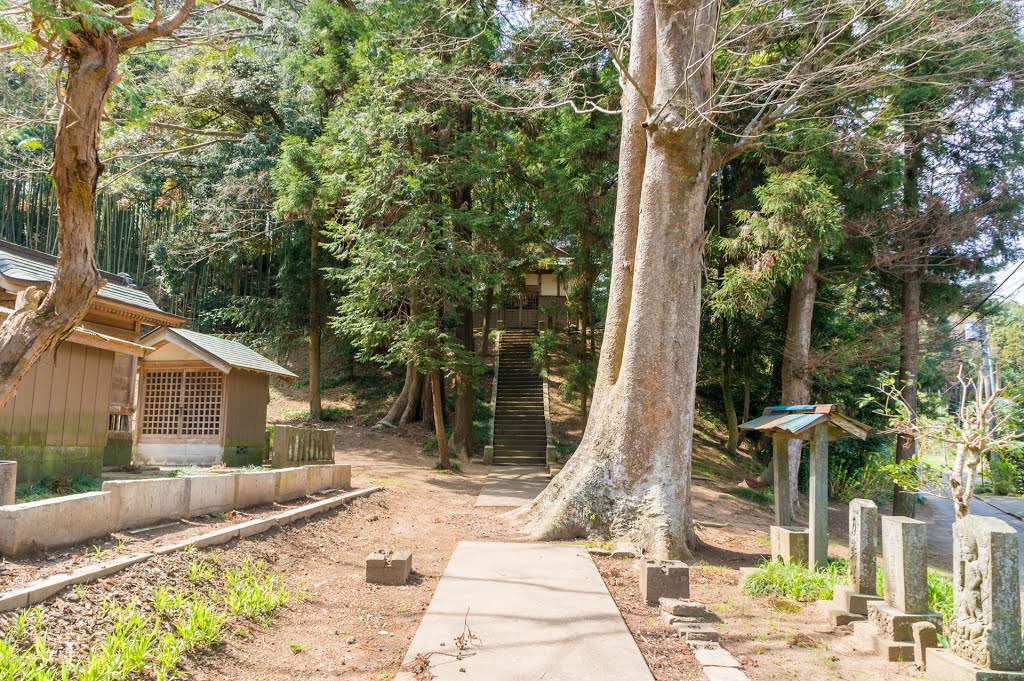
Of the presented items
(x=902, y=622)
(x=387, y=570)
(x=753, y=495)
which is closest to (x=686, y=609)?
(x=902, y=622)

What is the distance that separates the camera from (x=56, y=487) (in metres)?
8.98

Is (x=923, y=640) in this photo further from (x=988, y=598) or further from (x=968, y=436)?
(x=968, y=436)

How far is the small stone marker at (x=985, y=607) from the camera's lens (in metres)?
3.90

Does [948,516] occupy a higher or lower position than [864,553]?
lower

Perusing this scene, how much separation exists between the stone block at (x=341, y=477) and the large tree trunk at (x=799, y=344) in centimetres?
949

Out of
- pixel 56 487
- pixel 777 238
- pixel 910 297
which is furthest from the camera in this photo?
pixel 910 297

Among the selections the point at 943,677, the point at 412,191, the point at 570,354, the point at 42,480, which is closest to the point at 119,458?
the point at 42,480

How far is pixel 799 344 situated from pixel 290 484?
11254 mm

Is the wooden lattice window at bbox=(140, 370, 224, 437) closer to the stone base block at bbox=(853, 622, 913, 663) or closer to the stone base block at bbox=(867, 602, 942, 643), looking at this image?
the stone base block at bbox=(853, 622, 913, 663)

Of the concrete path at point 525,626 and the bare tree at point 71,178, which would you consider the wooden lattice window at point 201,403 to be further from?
the bare tree at point 71,178

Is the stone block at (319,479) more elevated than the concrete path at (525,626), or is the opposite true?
the stone block at (319,479)

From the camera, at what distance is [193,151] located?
2286cm

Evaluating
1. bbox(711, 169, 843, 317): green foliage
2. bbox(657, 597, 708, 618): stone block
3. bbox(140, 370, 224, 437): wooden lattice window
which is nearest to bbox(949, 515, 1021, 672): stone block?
bbox(657, 597, 708, 618): stone block

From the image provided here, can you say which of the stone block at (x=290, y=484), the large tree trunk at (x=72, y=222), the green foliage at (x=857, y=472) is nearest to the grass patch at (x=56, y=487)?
the stone block at (x=290, y=484)
